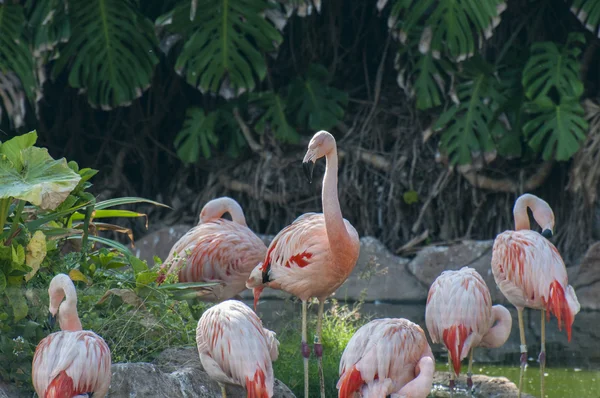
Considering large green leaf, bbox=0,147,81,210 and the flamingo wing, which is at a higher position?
large green leaf, bbox=0,147,81,210

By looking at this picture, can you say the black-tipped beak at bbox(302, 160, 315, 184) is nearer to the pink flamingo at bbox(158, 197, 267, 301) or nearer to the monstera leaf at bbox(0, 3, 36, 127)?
the pink flamingo at bbox(158, 197, 267, 301)

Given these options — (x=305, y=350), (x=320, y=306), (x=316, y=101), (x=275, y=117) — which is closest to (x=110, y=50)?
(x=275, y=117)

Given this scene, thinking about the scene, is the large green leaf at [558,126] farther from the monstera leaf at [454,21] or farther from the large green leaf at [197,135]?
the large green leaf at [197,135]

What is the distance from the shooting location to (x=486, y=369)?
622 centimetres

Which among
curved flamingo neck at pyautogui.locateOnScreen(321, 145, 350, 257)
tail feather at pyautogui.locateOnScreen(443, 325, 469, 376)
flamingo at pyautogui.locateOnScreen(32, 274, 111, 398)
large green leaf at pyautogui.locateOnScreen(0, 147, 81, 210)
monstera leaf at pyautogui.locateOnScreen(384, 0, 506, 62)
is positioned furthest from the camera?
monstera leaf at pyautogui.locateOnScreen(384, 0, 506, 62)

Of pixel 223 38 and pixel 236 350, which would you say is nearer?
pixel 236 350

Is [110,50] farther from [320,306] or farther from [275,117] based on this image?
[320,306]

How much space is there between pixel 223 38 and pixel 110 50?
1069mm

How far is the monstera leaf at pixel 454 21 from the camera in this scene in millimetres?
8453

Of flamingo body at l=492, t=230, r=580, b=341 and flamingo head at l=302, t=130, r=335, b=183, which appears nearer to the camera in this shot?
flamingo head at l=302, t=130, r=335, b=183

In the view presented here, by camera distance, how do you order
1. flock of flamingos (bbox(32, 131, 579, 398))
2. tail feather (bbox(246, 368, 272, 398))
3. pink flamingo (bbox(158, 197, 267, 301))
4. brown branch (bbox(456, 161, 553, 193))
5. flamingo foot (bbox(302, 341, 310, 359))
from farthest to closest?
brown branch (bbox(456, 161, 553, 193))
pink flamingo (bbox(158, 197, 267, 301))
flamingo foot (bbox(302, 341, 310, 359))
tail feather (bbox(246, 368, 272, 398))
flock of flamingos (bbox(32, 131, 579, 398))

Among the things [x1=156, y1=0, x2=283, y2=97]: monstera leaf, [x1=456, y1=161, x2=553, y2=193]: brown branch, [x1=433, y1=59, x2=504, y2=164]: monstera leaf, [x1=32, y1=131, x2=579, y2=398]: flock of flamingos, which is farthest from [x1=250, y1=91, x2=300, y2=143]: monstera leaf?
[x1=32, y1=131, x2=579, y2=398]: flock of flamingos

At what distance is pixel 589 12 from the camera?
866 cm

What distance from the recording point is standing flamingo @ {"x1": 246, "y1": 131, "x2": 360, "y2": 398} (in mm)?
5059
